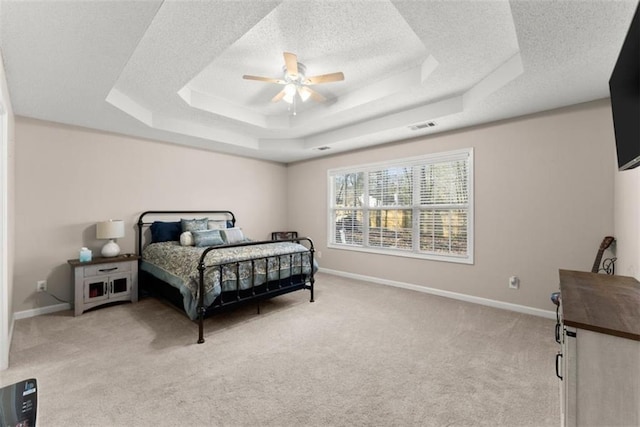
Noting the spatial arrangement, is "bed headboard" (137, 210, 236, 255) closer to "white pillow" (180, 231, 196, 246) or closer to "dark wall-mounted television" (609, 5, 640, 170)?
"white pillow" (180, 231, 196, 246)

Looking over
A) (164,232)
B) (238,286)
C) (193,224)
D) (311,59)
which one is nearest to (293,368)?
(238,286)

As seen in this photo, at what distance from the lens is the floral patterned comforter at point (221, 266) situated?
2.78 m

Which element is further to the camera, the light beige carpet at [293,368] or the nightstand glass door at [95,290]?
the nightstand glass door at [95,290]

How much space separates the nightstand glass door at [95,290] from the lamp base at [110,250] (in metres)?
0.36

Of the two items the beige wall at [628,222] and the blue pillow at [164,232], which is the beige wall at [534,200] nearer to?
the beige wall at [628,222]

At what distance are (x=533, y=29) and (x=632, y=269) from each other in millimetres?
1818

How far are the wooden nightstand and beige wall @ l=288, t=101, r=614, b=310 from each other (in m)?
4.06

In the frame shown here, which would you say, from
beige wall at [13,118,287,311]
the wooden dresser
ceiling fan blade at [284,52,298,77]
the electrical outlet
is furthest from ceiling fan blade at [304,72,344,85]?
the electrical outlet

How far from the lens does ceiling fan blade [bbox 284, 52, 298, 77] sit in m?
2.39

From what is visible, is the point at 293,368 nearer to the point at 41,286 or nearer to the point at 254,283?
the point at 254,283

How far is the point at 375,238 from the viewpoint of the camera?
4863 mm

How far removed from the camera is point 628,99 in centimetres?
136

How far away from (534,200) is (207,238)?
4.30 metres

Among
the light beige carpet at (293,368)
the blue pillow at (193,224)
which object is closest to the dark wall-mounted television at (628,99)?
the light beige carpet at (293,368)
